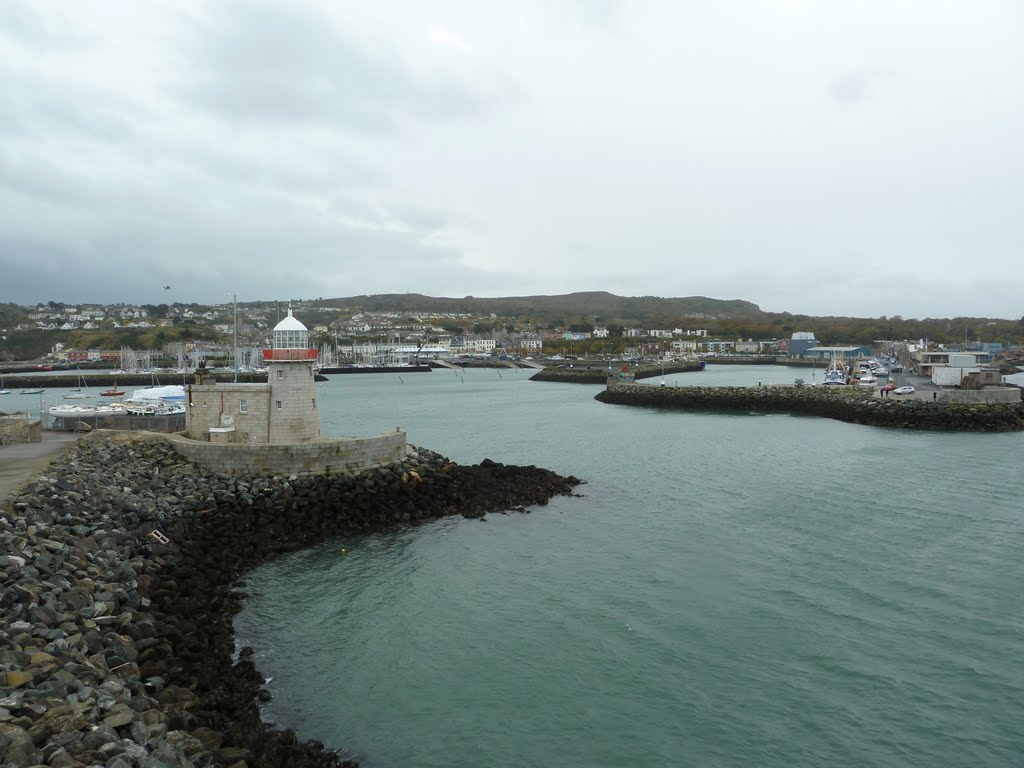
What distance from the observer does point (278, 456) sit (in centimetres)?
1421

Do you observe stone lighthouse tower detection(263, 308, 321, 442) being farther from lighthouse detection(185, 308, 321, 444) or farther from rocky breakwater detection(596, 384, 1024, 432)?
rocky breakwater detection(596, 384, 1024, 432)

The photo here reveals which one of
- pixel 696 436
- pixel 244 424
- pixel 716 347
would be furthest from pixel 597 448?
pixel 716 347

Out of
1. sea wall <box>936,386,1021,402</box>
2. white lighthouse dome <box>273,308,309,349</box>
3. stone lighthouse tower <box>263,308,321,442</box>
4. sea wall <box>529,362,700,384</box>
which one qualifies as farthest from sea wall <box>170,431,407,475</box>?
sea wall <box>529,362,700,384</box>

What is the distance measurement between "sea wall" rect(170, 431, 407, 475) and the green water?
2337mm

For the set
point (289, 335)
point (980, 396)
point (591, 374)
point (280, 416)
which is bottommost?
point (591, 374)

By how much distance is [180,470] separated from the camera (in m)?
13.8

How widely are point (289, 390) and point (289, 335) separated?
1.24m

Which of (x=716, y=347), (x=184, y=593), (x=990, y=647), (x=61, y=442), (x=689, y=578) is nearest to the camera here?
(x=990, y=647)

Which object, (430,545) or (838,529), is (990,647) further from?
(430,545)

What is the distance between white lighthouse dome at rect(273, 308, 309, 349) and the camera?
15.2 meters

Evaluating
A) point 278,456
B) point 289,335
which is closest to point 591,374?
point 289,335

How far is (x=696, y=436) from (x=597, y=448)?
17.4 ft

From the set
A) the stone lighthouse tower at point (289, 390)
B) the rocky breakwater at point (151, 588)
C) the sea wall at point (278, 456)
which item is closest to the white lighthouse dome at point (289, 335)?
the stone lighthouse tower at point (289, 390)

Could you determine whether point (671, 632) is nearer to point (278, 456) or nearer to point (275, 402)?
point (278, 456)
